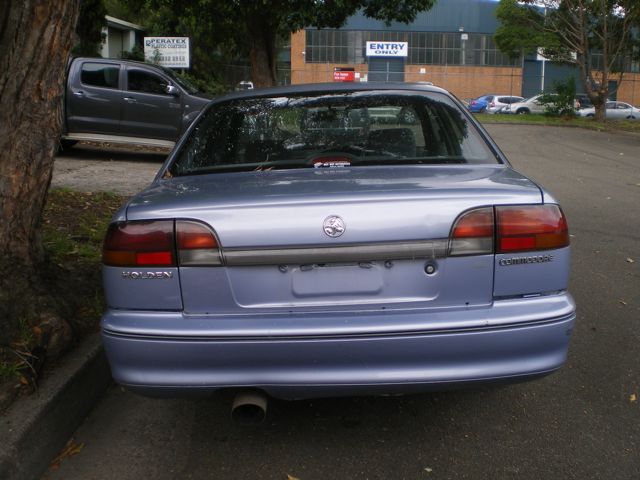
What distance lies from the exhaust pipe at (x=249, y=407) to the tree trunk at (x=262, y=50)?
1354cm

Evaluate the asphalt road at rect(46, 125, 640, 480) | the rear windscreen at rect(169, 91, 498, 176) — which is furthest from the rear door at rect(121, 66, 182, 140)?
the asphalt road at rect(46, 125, 640, 480)

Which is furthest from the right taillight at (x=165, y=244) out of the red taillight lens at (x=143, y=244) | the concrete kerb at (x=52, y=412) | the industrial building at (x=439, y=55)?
the industrial building at (x=439, y=55)

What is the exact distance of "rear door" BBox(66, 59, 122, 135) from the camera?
12852mm

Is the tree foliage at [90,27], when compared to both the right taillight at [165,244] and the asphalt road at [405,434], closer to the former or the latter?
the asphalt road at [405,434]

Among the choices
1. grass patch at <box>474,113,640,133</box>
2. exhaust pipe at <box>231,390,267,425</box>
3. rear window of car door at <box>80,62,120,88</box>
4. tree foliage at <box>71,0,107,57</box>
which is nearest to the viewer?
exhaust pipe at <box>231,390,267,425</box>

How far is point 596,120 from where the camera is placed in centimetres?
3142

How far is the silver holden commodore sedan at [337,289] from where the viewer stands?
8.87 feet

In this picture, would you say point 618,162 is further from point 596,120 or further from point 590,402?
point 596,120

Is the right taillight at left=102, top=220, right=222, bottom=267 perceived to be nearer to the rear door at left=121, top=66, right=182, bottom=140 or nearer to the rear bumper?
the rear bumper

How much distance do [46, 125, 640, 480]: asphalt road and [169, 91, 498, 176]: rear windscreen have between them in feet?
4.24

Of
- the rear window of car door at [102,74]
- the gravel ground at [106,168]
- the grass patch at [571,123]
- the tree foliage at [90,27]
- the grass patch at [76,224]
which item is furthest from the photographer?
the grass patch at [571,123]

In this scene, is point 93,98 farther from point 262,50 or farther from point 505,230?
point 505,230

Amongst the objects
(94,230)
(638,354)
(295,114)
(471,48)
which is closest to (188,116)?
(94,230)

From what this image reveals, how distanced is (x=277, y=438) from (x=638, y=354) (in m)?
2.39
